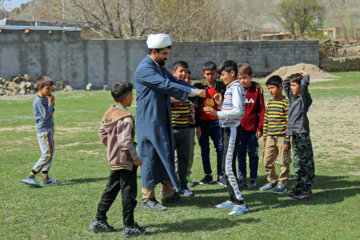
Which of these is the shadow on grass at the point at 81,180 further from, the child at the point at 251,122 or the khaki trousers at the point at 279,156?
the khaki trousers at the point at 279,156

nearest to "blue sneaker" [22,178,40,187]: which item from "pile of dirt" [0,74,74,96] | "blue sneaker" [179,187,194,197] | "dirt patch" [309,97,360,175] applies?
"blue sneaker" [179,187,194,197]

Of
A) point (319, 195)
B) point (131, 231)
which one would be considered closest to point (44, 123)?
point (131, 231)

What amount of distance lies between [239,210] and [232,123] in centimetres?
102

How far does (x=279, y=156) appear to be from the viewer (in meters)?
6.43

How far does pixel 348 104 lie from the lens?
1620cm

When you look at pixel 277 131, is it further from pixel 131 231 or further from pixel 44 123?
pixel 44 123

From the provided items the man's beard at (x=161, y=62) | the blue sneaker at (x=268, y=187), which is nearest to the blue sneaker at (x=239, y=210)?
the blue sneaker at (x=268, y=187)

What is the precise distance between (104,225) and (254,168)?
2.67 metres

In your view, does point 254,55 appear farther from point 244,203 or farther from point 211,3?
point 244,203

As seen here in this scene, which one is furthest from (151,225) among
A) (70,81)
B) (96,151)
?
(70,81)

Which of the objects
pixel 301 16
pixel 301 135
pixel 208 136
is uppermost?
pixel 301 16

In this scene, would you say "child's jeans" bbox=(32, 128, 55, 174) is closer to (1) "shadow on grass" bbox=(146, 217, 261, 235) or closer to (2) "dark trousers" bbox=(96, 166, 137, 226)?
(2) "dark trousers" bbox=(96, 166, 137, 226)

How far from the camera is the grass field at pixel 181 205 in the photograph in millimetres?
4895

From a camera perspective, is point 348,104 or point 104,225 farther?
point 348,104
